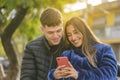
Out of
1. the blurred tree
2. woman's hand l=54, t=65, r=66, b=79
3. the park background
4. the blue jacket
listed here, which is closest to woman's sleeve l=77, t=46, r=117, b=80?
the blue jacket

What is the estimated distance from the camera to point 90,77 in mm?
3434

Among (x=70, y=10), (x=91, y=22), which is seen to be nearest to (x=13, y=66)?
(x=70, y=10)

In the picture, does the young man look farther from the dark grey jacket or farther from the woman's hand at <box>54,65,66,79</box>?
the woman's hand at <box>54,65,66,79</box>

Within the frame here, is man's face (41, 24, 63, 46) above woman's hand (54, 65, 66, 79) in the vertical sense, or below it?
above

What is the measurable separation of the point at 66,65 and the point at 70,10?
12.2 metres

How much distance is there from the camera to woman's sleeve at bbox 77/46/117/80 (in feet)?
11.3

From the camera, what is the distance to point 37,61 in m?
4.16

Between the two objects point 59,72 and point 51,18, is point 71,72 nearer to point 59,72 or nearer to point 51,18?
point 59,72

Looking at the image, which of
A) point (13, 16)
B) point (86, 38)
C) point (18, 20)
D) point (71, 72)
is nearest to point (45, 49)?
point (86, 38)

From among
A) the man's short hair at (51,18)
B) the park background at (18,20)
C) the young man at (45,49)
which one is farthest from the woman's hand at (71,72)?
the park background at (18,20)

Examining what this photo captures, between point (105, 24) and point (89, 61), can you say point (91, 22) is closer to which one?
point (105, 24)

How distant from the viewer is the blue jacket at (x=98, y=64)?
3.44m

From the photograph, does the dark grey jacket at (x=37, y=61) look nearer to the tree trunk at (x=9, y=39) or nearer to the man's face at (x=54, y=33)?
the man's face at (x=54, y=33)

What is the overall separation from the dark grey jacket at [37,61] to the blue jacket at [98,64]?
0.50m
